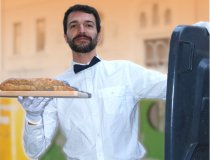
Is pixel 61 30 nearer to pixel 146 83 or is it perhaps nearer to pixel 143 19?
pixel 143 19

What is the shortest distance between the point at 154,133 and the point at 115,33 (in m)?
1.30

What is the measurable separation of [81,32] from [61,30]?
2356 millimetres

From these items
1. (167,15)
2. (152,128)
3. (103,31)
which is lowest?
(152,128)

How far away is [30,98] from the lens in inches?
75.3

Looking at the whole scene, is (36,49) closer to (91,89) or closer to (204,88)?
(91,89)

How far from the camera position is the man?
213cm

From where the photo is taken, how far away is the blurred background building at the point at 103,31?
14.2ft

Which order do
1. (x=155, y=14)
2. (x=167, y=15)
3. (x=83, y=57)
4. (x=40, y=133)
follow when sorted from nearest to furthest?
(x=40, y=133), (x=83, y=57), (x=167, y=15), (x=155, y=14)

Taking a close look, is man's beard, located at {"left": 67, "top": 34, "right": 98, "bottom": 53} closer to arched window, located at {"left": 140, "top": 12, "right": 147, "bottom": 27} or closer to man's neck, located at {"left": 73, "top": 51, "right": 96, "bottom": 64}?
man's neck, located at {"left": 73, "top": 51, "right": 96, "bottom": 64}

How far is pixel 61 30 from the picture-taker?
454 centimetres

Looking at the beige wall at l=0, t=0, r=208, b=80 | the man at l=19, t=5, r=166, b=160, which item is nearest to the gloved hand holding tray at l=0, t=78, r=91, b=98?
the man at l=19, t=5, r=166, b=160

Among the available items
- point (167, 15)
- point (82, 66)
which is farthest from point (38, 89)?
point (167, 15)

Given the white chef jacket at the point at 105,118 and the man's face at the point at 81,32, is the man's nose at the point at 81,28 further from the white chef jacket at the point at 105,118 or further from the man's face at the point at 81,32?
the white chef jacket at the point at 105,118

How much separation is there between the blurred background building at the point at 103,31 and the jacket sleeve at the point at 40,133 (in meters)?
1.94
